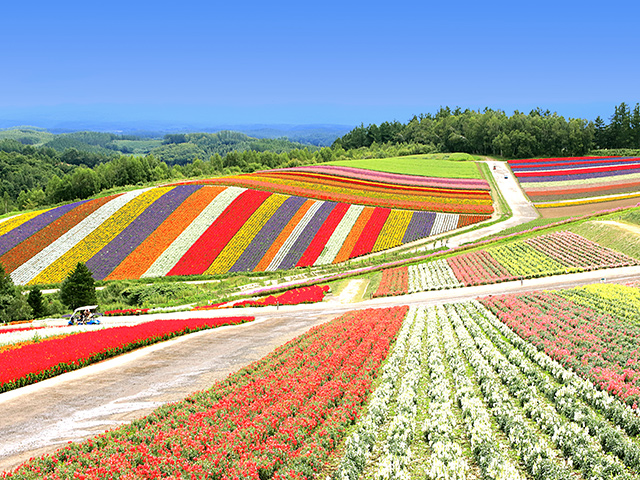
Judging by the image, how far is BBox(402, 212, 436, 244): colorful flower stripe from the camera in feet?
198

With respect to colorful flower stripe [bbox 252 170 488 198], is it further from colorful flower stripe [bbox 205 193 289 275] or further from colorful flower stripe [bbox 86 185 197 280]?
colorful flower stripe [bbox 86 185 197 280]

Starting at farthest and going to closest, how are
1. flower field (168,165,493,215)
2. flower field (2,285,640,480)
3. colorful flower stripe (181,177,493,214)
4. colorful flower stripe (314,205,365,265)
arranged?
flower field (168,165,493,215)
colorful flower stripe (181,177,493,214)
colorful flower stripe (314,205,365,265)
flower field (2,285,640,480)

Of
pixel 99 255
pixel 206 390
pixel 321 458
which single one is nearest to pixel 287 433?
pixel 321 458

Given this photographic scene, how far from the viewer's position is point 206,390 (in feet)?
56.7

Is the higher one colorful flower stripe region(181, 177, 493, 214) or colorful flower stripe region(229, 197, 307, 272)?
colorful flower stripe region(181, 177, 493, 214)

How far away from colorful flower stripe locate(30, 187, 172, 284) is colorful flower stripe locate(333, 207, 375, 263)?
101 ft

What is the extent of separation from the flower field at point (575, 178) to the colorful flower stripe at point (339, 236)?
107 ft

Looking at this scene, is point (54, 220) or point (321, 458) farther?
point (54, 220)

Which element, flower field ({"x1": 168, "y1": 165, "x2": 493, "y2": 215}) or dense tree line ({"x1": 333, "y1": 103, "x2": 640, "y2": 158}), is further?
dense tree line ({"x1": 333, "y1": 103, "x2": 640, "y2": 158})

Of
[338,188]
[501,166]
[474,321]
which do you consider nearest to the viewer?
[474,321]

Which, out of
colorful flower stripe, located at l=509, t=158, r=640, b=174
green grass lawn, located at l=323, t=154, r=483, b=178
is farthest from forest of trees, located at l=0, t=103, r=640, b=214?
green grass lawn, located at l=323, t=154, r=483, b=178

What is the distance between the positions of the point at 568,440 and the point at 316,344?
1273 centimetres

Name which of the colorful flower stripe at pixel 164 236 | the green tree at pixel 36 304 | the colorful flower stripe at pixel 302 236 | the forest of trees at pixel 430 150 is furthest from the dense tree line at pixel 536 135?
the green tree at pixel 36 304

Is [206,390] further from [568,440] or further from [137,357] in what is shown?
[568,440]
